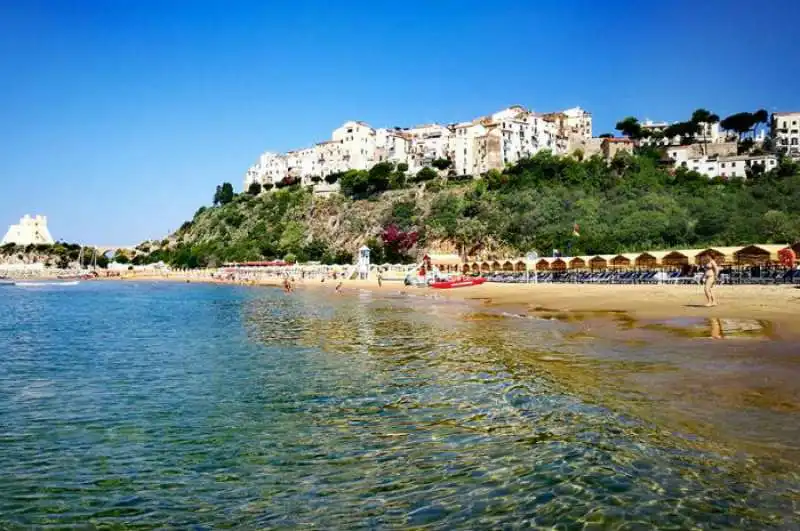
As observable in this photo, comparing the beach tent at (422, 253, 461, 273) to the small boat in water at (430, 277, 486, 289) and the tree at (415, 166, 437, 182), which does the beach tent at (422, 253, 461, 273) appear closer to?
the small boat in water at (430, 277, 486, 289)

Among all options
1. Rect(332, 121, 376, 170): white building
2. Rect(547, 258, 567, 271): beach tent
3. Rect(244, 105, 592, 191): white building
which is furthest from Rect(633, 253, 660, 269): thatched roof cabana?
Rect(332, 121, 376, 170): white building

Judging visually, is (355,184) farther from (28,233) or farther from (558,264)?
(28,233)

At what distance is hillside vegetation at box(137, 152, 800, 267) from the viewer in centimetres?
6031

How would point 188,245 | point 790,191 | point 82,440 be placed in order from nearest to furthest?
point 82,440 → point 790,191 → point 188,245

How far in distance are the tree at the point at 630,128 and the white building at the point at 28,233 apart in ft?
512

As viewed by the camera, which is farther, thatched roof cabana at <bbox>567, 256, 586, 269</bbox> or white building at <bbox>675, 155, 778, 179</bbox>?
white building at <bbox>675, 155, 778, 179</bbox>

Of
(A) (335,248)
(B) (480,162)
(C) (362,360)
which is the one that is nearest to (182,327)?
(C) (362,360)

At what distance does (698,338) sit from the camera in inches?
577

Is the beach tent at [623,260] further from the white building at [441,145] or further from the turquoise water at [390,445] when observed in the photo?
the white building at [441,145]

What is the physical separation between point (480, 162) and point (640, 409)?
93682 millimetres

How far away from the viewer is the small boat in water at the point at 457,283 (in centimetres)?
4641

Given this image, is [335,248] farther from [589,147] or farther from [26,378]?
[26,378]

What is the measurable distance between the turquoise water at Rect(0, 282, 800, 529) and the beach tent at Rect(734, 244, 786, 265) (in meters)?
22.2

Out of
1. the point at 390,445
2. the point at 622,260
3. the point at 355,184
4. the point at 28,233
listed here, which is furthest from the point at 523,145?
the point at 28,233
